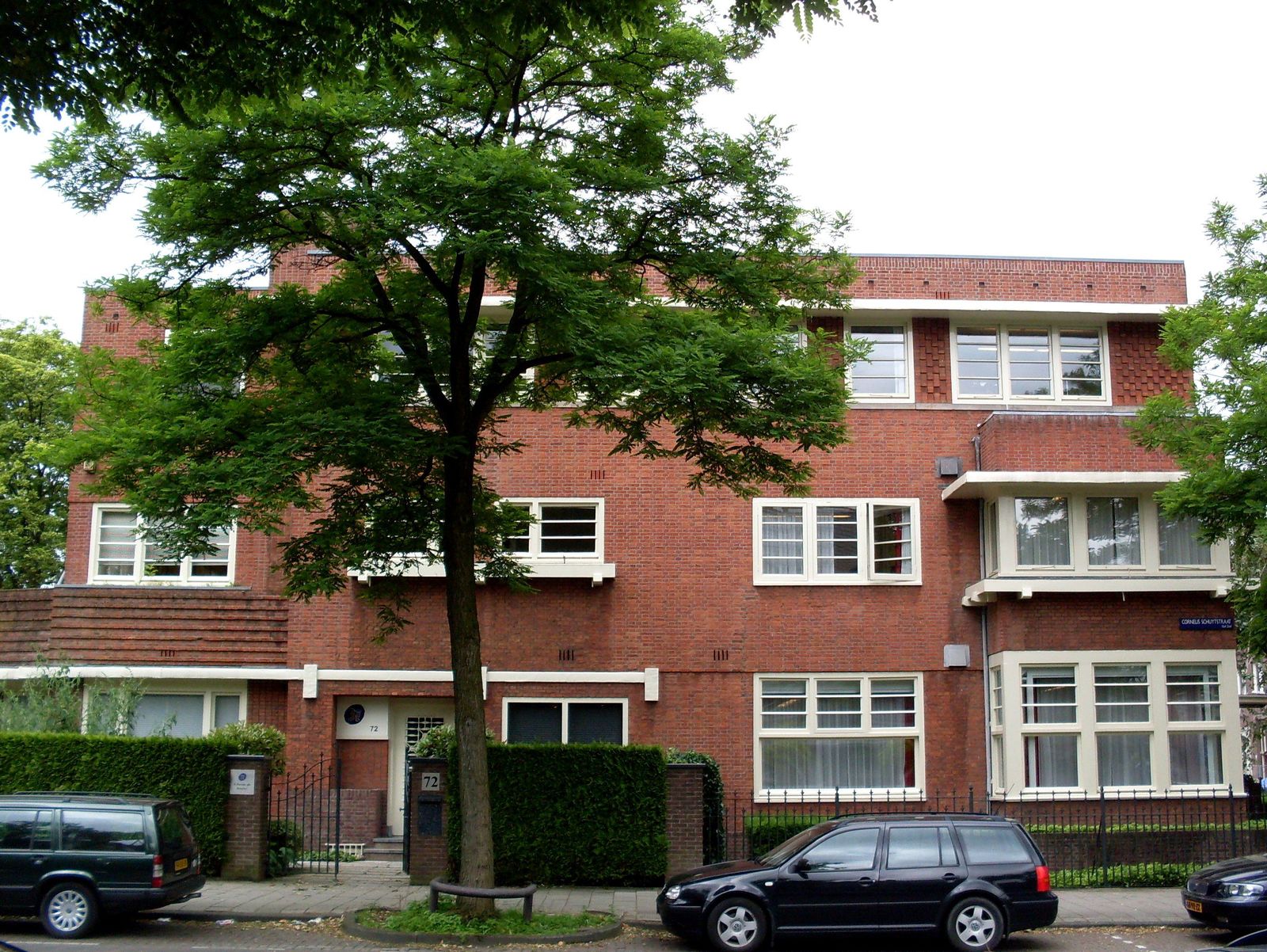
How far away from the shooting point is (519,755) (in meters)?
18.6

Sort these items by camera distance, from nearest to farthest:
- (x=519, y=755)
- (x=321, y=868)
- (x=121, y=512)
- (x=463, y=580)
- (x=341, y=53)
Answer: (x=341, y=53), (x=463, y=580), (x=519, y=755), (x=321, y=868), (x=121, y=512)

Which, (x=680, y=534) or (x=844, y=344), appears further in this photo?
(x=680, y=534)

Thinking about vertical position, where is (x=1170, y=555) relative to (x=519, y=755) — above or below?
above

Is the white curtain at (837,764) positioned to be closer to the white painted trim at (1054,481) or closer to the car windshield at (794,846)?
the white painted trim at (1054,481)

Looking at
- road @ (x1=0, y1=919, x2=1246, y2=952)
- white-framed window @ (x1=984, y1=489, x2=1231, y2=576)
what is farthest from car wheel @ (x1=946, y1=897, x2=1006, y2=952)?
white-framed window @ (x1=984, y1=489, x2=1231, y2=576)

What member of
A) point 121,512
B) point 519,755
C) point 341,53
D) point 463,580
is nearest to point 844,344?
point 463,580

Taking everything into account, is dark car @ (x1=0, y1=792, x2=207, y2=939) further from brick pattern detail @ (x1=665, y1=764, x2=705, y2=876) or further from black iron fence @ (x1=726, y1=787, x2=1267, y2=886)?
black iron fence @ (x1=726, y1=787, x2=1267, y2=886)

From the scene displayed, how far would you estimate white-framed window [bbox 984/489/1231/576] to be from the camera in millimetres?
22078

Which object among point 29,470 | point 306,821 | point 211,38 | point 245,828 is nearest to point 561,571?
point 306,821

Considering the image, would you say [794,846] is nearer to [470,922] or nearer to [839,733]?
[470,922]

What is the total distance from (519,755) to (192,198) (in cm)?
891

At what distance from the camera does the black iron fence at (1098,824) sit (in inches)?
778

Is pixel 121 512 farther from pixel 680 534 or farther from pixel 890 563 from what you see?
pixel 890 563

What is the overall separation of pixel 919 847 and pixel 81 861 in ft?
31.0
